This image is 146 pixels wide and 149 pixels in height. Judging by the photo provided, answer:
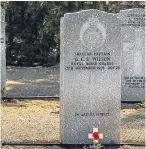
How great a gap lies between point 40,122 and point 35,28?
1356cm

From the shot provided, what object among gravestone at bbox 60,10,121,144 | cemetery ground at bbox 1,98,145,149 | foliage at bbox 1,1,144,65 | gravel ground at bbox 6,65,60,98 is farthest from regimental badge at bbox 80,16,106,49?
foliage at bbox 1,1,144,65

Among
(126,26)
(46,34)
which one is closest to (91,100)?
(126,26)

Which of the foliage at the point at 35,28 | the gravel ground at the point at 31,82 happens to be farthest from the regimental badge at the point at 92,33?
the foliage at the point at 35,28

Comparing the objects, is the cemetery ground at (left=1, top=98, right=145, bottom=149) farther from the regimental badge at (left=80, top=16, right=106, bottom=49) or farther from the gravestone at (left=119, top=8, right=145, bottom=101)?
the regimental badge at (left=80, top=16, right=106, bottom=49)

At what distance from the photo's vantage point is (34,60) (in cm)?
2241

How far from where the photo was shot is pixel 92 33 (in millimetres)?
6973

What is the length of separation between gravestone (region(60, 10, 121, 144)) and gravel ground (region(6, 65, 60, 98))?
506 cm

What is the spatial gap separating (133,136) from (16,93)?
5.48 metres

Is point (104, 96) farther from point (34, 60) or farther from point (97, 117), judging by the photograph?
point (34, 60)

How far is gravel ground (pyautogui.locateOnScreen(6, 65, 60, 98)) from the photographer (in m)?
12.9

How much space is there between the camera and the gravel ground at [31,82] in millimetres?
12938

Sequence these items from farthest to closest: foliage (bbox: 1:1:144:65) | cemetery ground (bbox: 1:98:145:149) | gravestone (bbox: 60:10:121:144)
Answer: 1. foliage (bbox: 1:1:144:65)
2. cemetery ground (bbox: 1:98:145:149)
3. gravestone (bbox: 60:10:121:144)

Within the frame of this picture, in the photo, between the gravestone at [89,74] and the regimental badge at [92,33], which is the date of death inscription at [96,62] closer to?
the gravestone at [89,74]

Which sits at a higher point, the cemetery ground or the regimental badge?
the regimental badge
